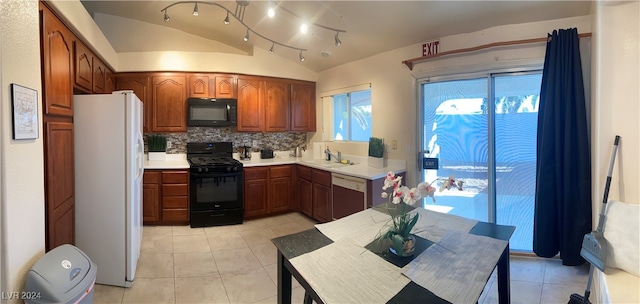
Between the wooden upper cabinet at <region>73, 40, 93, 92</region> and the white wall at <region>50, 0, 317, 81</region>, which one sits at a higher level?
the white wall at <region>50, 0, 317, 81</region>

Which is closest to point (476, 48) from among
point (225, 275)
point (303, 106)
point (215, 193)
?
point (303, 106)

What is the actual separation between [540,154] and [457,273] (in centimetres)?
203

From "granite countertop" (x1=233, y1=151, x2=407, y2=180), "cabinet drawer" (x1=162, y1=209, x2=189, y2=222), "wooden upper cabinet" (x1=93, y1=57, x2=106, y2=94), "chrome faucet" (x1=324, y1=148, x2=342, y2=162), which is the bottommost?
"cabinet drawer" (x1=162, y1=209, x2=189, y2=222)

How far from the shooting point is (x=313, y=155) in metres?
4.66

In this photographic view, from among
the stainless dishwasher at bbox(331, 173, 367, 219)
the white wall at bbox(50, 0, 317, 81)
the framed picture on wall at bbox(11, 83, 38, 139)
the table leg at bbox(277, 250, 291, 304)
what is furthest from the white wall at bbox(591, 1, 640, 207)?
the white wall at bbox(50, 0, 317, 81)

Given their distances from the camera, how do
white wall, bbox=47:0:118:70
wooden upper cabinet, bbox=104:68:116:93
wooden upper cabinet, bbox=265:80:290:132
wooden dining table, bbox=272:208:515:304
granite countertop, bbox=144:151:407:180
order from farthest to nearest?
wooden upper cabinet, bbox=265:80:290:132, wooden upper cabinet, bbox=104:68:116:93, granite countertop, bbox=144:151:407:180, white wall, bbox=47:0:118:70, wooden dining table, bbox=272:208:515:304

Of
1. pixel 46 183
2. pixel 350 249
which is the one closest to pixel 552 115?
pixel 350 249

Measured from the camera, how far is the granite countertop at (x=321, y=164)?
3.18m

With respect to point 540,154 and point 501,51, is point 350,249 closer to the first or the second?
point 540,154

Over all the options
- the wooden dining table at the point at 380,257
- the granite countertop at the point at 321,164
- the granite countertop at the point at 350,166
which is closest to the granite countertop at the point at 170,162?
the granite countertop at the point at 321,164

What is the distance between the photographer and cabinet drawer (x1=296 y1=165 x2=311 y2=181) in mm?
4000

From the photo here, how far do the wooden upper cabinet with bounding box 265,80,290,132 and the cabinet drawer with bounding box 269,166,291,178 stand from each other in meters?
0.67

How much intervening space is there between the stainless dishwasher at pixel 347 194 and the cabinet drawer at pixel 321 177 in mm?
85

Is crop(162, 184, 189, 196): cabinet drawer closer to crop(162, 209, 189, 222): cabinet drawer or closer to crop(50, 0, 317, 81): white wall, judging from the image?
crop(162, 209, 189, 222): cabinet drawer
